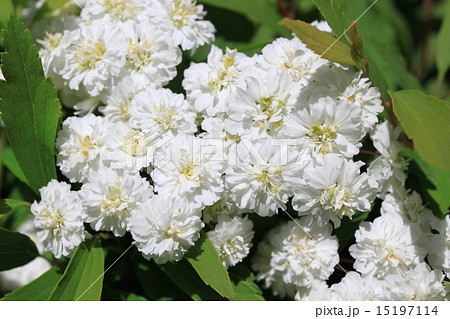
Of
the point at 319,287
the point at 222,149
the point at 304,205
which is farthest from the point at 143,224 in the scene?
the point at 319,287

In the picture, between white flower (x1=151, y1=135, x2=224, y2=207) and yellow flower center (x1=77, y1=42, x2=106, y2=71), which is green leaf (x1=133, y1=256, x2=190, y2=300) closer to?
white flower (x1=151, y1=135, x2=224, y2=207)

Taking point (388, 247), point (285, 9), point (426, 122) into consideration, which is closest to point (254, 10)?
point (285, 9)

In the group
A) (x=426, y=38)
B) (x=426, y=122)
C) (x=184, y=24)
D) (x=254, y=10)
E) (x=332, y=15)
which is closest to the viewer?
(x=426, y=122)

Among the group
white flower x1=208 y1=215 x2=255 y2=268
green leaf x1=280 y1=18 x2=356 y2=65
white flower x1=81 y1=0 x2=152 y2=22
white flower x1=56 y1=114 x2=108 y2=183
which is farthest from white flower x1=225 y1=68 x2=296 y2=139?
white flower x1=81 y1=0 x2=152 y2=22

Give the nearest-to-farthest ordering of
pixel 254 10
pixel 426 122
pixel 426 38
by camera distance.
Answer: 1. pixel 426 122
2. pixel 254 10
3. pixel 426 38

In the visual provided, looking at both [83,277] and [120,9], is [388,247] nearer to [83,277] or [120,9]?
[83,277]
